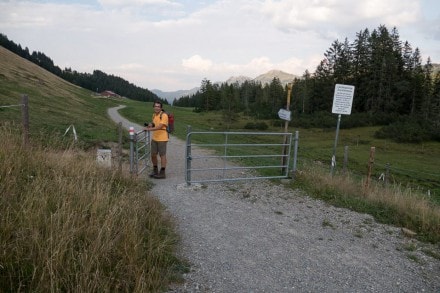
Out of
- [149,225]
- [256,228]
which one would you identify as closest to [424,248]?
[256,228]

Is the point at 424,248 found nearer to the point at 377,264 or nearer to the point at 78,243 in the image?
the point at 377,264

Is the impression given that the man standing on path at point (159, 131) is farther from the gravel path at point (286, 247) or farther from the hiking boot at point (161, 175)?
the gravel path at point (286, 247)

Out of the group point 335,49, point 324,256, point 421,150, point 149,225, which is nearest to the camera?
point 149,225

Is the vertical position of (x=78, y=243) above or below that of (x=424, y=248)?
above

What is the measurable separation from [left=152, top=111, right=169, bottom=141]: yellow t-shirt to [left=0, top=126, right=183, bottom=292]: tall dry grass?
13.0ft

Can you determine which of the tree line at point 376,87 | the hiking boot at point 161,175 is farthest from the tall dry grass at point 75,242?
the tree line at point 376,87

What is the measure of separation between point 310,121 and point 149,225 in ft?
218

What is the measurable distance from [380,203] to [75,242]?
740 cm

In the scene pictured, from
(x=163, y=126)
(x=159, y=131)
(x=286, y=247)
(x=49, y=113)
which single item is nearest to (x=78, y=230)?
(x=286, y=247)

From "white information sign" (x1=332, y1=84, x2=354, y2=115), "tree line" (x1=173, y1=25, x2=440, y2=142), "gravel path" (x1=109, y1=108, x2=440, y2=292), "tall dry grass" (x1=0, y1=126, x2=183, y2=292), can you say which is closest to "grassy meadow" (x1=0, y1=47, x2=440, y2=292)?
"tall dry grass" (x1=0, y1=126, x2=183, y2=292)

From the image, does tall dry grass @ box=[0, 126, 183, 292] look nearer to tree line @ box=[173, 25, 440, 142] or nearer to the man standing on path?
the man standing on path

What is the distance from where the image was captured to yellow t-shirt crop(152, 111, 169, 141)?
365 inches

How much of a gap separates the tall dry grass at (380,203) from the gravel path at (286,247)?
0.46 meters

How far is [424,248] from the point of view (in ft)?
20.6
